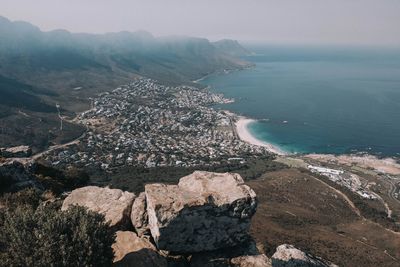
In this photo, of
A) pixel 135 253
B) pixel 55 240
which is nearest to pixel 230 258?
pixel 135 253

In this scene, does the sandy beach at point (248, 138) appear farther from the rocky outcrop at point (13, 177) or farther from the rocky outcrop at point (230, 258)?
the rocky outcrop at point (230, 258)

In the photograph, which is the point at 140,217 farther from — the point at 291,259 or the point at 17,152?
the point at 17,152

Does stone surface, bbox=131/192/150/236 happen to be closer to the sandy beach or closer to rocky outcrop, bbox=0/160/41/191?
rocky outcrop, bbox=0/160/41/191

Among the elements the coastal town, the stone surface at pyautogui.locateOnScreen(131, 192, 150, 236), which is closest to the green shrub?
the stone surface at pyautogui.locateOnScreen(131, 192, 150, 236)

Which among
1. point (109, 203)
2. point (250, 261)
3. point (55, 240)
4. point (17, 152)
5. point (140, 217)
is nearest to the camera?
point (55, 240)

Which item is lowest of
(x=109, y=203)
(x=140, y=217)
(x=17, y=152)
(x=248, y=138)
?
(x=248, y=138)

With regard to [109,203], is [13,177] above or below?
below
